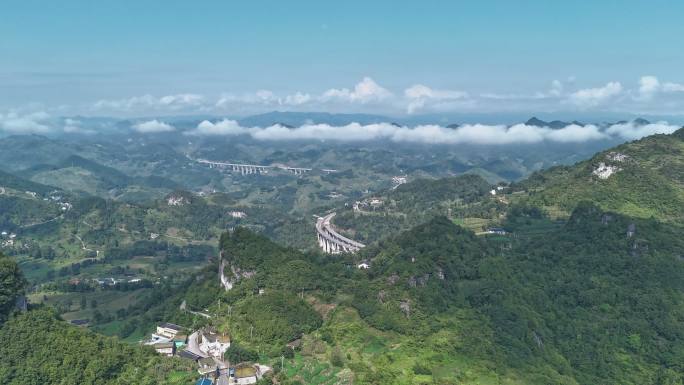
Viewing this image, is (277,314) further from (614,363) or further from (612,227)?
(612,227)

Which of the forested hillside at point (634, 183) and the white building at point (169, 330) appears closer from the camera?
the white building at point (169, 330)

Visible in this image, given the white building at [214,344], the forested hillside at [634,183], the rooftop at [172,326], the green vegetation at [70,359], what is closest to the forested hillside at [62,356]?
the green vegetation at [70,359]

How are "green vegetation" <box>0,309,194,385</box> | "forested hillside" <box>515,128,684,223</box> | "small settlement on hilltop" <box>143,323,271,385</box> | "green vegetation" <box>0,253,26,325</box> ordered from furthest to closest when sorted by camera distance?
"forested hillside" <box>515,128,684,223</box>
"green vegetation" <box>0,253,26,325</box>
"small settlement on hilltop" <box>143,323,271,385</box>
"green vegetation" <box>0,309,194,385</box>

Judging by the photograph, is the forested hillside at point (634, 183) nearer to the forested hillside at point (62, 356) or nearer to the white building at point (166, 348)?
the white building at point (166, 348)

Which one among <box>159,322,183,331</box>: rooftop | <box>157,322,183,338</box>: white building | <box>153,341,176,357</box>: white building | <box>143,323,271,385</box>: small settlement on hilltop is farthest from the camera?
<box>159,322,183,331</box>: rooftop

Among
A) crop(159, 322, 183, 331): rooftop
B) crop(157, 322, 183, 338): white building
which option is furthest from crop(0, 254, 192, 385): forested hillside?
crop(159, 322, 183, 331): rooftop

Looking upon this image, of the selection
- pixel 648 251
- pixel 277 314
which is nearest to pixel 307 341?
pixel 277 314

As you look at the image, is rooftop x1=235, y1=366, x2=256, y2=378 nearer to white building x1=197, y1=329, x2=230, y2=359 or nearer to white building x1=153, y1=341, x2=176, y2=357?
white building x1=197, y1=329, x2=230, y2=359

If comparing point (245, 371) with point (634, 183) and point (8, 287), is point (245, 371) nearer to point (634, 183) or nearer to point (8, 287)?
point (8, 287)
